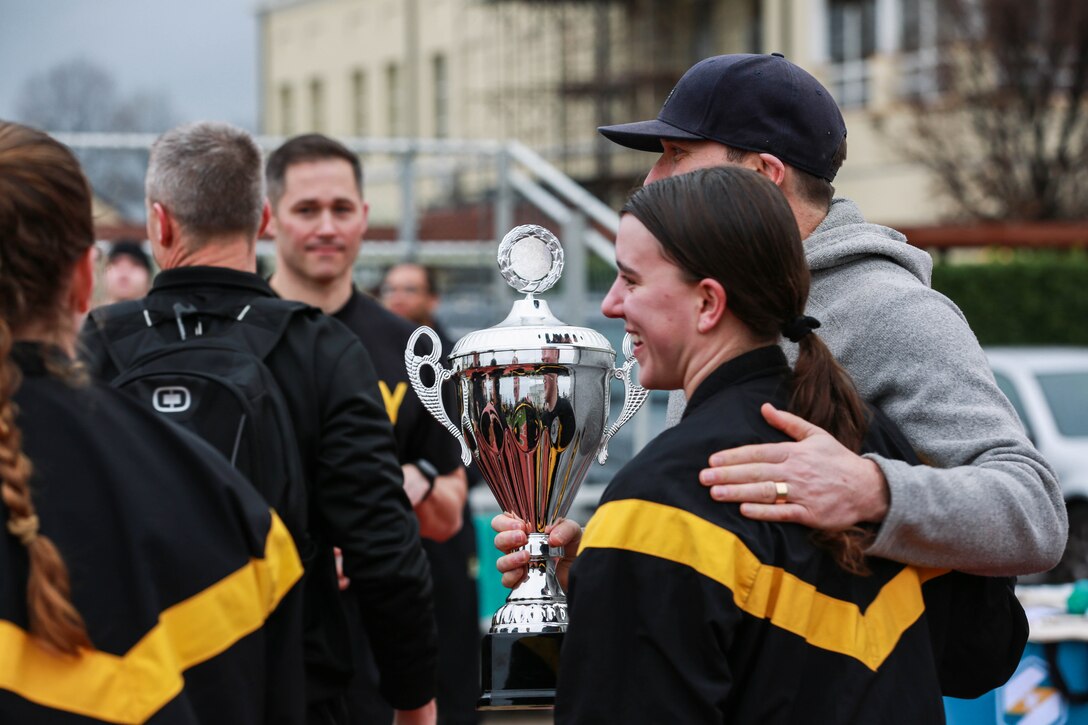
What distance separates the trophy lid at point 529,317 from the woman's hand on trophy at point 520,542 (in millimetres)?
315

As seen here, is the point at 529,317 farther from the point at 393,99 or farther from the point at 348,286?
the point at 393,99

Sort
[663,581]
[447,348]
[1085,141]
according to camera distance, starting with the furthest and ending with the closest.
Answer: [1085,141]
[447,348]
[663,581]

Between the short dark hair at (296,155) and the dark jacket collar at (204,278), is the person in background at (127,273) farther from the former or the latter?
the dark jacket collar at (204,278)

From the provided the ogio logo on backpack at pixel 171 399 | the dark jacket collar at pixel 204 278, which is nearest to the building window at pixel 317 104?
the dark jacket collar at pixel 204 278

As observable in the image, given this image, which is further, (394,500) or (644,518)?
(394,500)

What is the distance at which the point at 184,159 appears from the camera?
332 centimetres

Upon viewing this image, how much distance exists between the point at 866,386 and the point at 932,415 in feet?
0.41

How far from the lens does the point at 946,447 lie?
2373 millimetres

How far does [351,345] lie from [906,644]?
59.4 inches

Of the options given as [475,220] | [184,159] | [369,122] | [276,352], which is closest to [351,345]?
[276,352]

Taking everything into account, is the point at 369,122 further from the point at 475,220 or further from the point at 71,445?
the point at 71,445

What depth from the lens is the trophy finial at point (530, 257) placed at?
120 inches

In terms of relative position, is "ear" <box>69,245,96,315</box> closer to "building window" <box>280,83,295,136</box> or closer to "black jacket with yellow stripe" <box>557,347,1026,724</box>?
"black jacket with yellow stripe" <box>557,347,1026,724</box>

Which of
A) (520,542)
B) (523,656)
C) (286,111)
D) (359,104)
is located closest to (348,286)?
(520,542)
